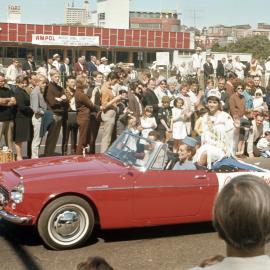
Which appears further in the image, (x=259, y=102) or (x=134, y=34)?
(x=134, y=34)

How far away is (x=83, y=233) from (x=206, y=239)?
1498 mm

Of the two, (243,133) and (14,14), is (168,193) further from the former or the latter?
(14,14)

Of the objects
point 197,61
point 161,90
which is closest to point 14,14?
point 197,61

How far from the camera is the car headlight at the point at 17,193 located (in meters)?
6.38

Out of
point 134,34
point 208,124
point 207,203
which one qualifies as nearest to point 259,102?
point 208,124

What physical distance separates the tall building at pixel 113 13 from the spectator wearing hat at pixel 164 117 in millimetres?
66617

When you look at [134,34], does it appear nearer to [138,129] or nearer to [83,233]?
[138,129]

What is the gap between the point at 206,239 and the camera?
712 cm

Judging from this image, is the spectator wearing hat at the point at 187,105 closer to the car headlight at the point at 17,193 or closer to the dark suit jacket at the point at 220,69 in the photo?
the car headlight at the point at 17,193

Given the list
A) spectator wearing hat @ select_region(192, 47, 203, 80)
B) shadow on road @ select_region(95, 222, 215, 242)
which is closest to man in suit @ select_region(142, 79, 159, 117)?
shadow on road @ select_region(95, 222, 215, 242)

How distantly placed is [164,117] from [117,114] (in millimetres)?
1285

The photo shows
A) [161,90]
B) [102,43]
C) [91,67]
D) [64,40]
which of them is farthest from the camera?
[102,43]

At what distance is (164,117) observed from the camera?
13.4 metres

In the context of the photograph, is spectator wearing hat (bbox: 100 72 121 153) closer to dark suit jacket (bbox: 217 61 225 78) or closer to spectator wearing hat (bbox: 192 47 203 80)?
dark suit jacket (bbox: 217 61 225 78)
